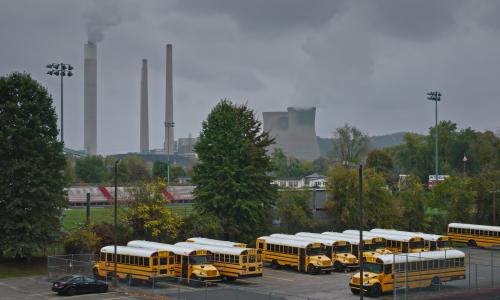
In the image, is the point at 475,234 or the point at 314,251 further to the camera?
the point at 475,234

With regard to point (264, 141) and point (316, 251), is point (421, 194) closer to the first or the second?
point (264, 141)

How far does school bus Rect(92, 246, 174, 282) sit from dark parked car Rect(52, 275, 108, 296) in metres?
2.65

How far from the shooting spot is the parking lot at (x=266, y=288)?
40.8m

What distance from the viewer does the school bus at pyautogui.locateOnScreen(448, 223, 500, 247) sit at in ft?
221

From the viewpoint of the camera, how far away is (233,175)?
62312 millimetres

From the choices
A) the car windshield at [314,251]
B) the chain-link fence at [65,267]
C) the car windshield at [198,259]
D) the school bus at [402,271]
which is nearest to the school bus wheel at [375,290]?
the school bus at [402,271]

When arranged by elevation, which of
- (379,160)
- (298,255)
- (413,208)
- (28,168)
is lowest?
(298,255)

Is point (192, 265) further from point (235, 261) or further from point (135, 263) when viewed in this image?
point (135, 263)

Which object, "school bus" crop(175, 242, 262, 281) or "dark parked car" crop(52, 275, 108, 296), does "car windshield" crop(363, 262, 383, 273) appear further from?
"dark parked car" crop(52, 275, 108, 296)

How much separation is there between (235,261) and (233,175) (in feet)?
56.2

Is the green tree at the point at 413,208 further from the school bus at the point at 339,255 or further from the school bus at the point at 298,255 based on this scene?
the school bus at the point at 298,255

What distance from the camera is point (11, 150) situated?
52344mm

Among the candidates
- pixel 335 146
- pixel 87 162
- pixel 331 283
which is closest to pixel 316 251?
pixel 331 283

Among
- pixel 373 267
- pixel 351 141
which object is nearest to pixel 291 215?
pixel 373 267
